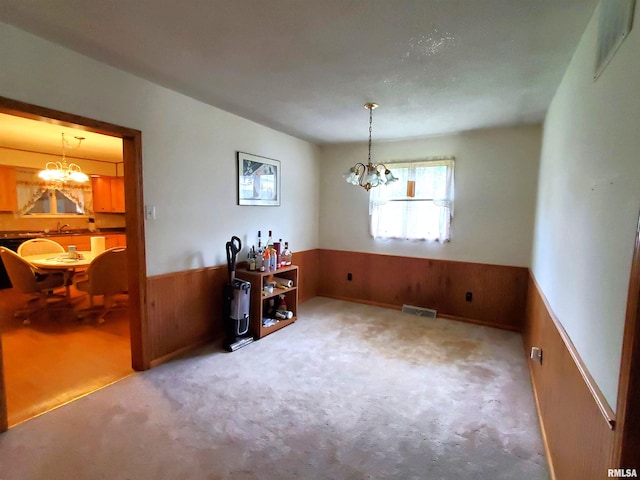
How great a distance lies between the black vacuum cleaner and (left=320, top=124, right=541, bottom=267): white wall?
2209 millimetres

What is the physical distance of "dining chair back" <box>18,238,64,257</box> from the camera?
167 inches

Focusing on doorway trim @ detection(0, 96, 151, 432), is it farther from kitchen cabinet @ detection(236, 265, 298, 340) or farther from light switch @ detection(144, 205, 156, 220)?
kitchen cabinet @ detection(236, 265, 298, 340)

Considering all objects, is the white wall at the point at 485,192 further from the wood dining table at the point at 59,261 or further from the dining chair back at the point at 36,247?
the dining chair back at the point at 36,247

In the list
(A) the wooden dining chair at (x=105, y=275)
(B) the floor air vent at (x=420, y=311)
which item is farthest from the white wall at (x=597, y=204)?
(A) the wooden dining chair at (x=105, y=275)

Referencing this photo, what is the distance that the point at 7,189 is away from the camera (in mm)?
5301

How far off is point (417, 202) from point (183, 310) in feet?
10.3

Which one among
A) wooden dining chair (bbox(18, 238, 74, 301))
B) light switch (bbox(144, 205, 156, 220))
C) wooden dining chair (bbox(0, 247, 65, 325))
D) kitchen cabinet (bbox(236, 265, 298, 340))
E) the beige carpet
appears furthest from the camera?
wooden dining chair (bbox(18, 238, 74, 301))

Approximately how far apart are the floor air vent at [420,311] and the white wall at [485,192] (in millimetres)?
723

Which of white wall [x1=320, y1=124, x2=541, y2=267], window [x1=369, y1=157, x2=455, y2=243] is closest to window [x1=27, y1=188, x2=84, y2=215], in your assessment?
white wall [x1=320, y1=124, x2=541, y2=267]

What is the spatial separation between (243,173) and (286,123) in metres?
0.78

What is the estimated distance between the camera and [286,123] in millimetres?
3729

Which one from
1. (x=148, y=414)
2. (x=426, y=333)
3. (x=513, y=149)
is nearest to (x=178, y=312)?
(x=148, y=414)

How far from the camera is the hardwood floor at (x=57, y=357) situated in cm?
231

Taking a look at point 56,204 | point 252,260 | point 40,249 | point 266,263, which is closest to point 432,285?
point 266,263
